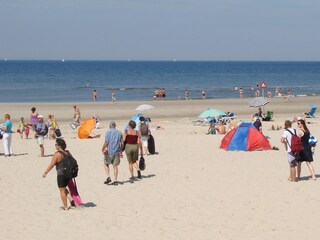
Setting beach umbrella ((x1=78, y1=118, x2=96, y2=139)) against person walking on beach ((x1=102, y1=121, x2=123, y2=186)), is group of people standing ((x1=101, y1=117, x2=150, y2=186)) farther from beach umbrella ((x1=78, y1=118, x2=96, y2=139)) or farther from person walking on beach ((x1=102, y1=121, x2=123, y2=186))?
beach umbrella ((x1=78, y1=118, x2=96, y2=139))

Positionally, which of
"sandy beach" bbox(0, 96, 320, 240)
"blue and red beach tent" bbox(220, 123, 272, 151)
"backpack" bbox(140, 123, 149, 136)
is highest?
"backpack" bbox(140, 123, 149, 136)

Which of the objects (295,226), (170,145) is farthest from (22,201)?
(170,145)

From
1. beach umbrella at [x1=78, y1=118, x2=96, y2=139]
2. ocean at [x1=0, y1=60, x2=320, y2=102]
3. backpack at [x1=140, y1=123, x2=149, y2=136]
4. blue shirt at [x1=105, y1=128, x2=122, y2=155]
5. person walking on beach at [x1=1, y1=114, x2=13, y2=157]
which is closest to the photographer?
blue shirt at [x1=105, y1=128, x2=122, y2=155]

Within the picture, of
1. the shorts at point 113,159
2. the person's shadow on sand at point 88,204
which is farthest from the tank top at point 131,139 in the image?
the person's shadow on sand at point 88,204

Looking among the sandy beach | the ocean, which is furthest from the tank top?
the ocean

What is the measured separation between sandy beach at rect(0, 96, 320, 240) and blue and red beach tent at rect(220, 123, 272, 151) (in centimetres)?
33

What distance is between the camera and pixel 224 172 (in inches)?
585

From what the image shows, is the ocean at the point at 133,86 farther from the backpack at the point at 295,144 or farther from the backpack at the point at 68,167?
the backpack at the point at 68,167

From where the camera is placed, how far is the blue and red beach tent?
18.4m

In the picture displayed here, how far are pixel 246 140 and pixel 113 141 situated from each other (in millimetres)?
6521

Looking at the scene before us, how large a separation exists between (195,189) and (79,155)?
6.32 m

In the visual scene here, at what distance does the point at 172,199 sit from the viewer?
1195cm

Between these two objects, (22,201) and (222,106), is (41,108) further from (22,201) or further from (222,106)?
(22,201)

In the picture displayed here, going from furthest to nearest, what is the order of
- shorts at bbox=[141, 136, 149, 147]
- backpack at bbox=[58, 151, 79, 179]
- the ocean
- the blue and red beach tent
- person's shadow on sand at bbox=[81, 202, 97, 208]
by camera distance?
the ocean → the blue and red beach tent → shorts at bbox=[141, 136, 149, 147] → person's shadow on sand at bbox=[81, 202, 97, 208] → backpack at bbox=[58, 151, 79, 179]
